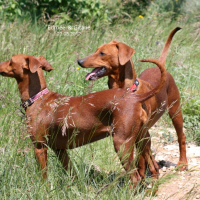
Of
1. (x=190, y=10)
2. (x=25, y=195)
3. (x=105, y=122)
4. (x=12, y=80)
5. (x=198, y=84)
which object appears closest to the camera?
(x=25, y=195)

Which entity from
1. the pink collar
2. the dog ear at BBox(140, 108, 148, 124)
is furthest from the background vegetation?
the dog ear at BBox(140, 108, 148, 124)

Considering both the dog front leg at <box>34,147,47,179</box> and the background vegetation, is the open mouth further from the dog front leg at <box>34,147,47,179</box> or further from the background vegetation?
the dog front leg at <box>34,147,47,179</box>

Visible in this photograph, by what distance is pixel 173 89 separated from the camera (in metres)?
4.70

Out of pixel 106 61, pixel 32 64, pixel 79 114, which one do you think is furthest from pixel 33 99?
pixel 106 61

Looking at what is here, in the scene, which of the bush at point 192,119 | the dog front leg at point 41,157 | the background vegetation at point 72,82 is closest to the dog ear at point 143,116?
the background vegetation at point 72,82

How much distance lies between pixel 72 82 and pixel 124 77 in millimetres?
876

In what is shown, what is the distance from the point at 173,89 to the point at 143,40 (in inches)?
112

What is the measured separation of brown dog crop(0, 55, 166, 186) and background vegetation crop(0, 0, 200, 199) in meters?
0.13

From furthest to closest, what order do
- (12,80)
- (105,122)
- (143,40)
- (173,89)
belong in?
(143,40)
(12,80)
(173,89)
(105,122)

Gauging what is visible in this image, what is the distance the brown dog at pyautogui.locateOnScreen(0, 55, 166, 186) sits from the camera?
11.7ft

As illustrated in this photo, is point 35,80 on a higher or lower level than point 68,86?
higher

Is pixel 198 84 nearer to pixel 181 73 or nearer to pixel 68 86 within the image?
pixel 181 73

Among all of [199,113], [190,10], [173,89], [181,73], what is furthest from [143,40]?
[190,10]

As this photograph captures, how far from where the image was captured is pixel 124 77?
416 cm
